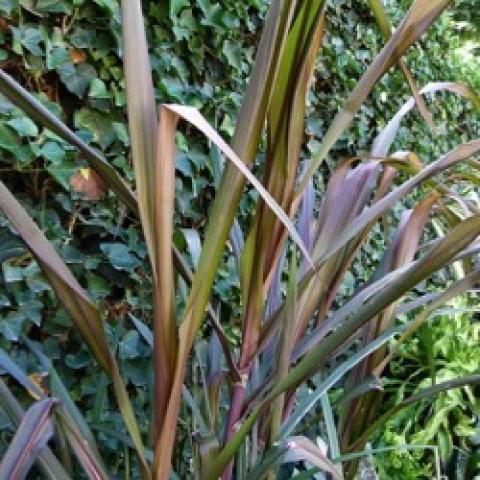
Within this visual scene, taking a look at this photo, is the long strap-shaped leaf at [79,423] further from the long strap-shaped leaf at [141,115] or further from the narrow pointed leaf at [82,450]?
the long strap-shaped leaf at [141,115]

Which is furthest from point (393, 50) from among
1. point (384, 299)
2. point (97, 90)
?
point (97, 90)

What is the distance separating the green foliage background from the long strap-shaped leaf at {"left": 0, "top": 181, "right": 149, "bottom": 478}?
10.4 inches

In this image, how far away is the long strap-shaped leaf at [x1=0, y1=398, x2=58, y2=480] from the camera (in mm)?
569

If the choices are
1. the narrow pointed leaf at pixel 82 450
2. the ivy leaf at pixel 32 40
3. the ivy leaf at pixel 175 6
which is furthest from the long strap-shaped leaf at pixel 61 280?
the ivy leaf at pixel 175 6

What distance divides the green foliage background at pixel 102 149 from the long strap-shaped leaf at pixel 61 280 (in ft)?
0.87

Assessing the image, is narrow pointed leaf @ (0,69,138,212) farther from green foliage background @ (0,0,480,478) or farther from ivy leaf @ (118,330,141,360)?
ivy leaf @ (118,330,141,360)

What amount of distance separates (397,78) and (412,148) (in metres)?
0.36

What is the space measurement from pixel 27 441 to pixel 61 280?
0.16 metres

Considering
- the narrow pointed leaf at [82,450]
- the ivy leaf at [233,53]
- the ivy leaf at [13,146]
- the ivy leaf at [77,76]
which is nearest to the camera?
the narrow pointed leaf at [82,450]

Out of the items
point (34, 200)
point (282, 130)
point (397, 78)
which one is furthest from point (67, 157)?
point (397, 78)

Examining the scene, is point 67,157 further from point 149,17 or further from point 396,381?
point 396,381

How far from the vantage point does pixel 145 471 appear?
737mm

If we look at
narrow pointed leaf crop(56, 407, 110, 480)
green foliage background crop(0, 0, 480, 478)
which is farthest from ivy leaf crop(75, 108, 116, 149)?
narrow pointed leaf crop(56, 407, 110, 480)

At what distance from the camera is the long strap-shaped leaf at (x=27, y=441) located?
57cm
